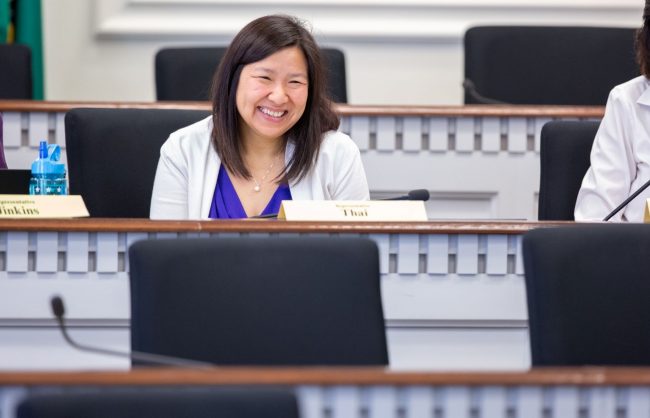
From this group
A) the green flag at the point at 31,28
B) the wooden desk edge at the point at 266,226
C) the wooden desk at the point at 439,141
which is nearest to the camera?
the wooden desk edge at the point at 266,226

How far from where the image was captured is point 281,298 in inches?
67.8

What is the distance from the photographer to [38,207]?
2.17 metres

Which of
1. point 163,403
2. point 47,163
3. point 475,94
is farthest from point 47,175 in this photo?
point 163,403

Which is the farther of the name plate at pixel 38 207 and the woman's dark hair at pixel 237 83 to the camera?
the woman's dark hair at pixel 237 83

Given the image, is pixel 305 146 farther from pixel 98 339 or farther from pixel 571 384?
pixel 571 384

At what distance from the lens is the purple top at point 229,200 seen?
8.84 ft

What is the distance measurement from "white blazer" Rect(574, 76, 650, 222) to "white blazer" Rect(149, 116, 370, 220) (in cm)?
53

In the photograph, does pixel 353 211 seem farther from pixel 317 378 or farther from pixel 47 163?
pixel 317 378

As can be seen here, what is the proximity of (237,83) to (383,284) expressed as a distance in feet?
2.65

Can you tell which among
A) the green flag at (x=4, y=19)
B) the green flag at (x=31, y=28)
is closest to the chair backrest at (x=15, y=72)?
the green flag at (x=4, y=19)

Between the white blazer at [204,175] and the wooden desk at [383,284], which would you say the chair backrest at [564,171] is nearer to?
the white blazer at [204,175]

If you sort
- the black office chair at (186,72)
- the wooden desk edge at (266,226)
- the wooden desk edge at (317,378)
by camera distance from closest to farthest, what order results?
the wooden desk edge at (317,378)
the wooden desk edge at (266,226)
the black office chair at (186,72)

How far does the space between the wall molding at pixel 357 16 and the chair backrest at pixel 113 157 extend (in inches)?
72.4

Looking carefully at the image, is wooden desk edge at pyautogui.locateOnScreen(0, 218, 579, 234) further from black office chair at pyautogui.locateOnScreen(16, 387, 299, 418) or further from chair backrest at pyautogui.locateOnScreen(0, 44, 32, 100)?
chair backrest at pyautogui.locateOnScreen(0, 44, 32, 100)
